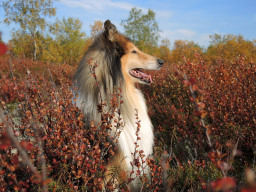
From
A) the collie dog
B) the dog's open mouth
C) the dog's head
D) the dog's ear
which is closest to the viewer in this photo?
the collie dog

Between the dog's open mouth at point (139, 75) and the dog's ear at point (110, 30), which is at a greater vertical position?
the dog's ear at point (110, 30)

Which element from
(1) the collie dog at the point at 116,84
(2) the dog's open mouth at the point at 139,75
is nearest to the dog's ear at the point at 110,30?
(1) the collie dog at the point at 116,84

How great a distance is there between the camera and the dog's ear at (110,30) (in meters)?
2.84

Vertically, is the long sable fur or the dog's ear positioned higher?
the dog's ear

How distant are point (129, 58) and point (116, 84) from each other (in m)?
0.60

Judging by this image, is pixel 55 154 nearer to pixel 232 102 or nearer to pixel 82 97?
pixel 82 97

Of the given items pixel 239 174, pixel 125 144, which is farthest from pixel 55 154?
pixel 239 174

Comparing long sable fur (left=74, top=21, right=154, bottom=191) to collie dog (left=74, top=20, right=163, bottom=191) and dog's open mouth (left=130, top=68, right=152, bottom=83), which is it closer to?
collie dog (left=74, top=20, right=163, bottom=191)

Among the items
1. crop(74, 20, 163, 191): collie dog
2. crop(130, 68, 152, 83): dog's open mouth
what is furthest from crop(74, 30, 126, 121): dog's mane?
crop(130, 68, 152, 83): dog's open mouth

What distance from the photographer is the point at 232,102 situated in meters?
3.30

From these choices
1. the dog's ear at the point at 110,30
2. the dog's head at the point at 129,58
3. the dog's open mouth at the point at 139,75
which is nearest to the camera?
the dog's ear at the point at 110,30

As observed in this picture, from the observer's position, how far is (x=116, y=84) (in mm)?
2895

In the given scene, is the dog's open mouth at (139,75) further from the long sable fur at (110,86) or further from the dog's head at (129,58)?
the long sable fur at (110,86)

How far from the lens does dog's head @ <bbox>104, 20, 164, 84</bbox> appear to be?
2.97m
